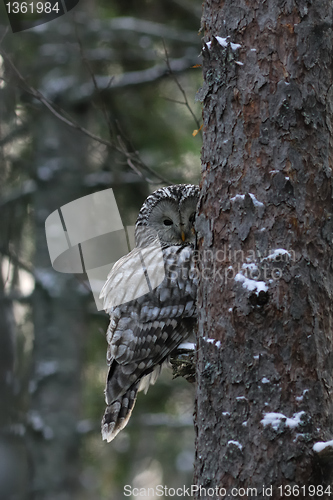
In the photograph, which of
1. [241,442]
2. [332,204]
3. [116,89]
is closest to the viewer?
[241,442]

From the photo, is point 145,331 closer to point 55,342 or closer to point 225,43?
point 225,43

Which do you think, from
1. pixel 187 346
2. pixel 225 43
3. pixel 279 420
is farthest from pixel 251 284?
pixel 187 346

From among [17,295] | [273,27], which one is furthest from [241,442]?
[17,295]

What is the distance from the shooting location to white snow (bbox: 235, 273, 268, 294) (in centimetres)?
241

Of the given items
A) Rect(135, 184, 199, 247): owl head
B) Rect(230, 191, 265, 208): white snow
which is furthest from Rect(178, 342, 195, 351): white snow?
Rect(230, 191, 265, 208): white snow

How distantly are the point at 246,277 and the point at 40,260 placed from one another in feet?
13.2

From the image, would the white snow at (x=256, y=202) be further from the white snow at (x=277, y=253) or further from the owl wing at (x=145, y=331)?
the owl wing at (x=145, y=331)

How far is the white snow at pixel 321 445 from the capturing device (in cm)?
220

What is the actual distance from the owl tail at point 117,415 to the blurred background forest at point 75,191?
1.78 metres

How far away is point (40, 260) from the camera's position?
19.9 ft

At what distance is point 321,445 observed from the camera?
222 cm

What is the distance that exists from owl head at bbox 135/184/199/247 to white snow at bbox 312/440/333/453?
2.23m

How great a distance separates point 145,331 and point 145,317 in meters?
0.10

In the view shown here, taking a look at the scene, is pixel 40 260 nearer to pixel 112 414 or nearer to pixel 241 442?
pixel 112 414
